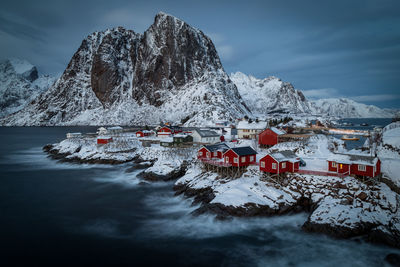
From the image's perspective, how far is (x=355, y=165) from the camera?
1144 inches

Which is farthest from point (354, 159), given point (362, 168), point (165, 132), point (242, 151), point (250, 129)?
point (165, 132)

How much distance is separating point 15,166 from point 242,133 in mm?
54551

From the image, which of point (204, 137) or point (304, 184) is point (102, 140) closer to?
point (204, 137)

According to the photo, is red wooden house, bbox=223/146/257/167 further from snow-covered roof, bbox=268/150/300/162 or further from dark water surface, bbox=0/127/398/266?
dark water surface, bbox=0/127/398/266

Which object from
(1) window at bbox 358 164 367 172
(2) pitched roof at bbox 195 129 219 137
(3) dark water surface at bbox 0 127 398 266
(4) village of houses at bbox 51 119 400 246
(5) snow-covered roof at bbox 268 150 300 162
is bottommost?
(3) dark water surface at bbox 0 127 398 266

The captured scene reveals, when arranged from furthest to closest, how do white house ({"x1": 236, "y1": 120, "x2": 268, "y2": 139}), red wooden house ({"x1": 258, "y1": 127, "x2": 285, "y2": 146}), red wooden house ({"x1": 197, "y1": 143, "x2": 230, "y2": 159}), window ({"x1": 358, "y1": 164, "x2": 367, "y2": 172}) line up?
white house ({"x1": 236, "y1": 120, "x2": 268, "y2": 139}) < red wooden house ({"x1": 258, "y1": 127, "x2": 285, "y2": 146}) < red wooden house ({"x1": 197, "y1": 143, "x2": 230, "y2": 159}) < window ({"x1": 358, "y1": 164, "x2": 367, "y2": 172})

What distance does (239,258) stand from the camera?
64.7ft

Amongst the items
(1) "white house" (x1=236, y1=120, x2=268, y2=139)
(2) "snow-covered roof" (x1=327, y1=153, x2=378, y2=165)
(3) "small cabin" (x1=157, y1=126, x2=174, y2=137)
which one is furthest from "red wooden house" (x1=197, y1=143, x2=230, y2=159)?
(3) "small cabin" (x1=157, y1=126, x2=174, y2=137)

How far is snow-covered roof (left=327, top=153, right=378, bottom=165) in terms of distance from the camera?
93.0 ft

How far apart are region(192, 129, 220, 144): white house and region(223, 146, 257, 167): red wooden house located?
2544cm

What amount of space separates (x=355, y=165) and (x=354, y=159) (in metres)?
0.75

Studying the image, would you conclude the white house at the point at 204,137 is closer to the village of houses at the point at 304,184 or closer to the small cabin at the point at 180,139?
the small cabin at the point at 180,139

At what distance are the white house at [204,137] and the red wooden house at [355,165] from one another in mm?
34846

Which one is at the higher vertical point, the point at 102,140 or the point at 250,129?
the point at 250,129
